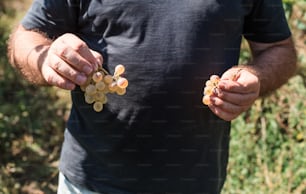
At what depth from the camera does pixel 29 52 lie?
35.8 inches

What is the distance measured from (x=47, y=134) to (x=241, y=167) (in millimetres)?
719

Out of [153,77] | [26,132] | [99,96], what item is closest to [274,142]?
[26,132]

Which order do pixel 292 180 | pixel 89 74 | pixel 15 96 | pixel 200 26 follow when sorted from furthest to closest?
pixel 15 96
pixel 292 180
pixel 200 26
pixel 89 74

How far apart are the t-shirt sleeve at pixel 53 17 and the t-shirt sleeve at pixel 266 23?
0.95 ft

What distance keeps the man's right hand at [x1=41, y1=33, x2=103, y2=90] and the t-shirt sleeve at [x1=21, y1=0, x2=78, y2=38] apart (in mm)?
153

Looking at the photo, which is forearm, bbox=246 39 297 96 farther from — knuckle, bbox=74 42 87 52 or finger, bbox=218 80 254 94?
knuckle, bbox=74 42 87 52

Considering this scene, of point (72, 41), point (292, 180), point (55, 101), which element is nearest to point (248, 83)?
point (72, 41)

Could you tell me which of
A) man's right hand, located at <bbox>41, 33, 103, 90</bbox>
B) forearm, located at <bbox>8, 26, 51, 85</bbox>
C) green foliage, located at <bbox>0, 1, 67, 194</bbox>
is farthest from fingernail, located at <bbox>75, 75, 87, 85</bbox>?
green foliage, located at <bbox>0, 1, 67, 194</bbox>

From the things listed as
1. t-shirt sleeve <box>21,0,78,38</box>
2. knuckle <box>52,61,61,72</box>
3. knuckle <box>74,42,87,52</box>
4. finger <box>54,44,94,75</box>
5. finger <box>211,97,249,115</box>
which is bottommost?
finger <box>211,97,249,115</box>

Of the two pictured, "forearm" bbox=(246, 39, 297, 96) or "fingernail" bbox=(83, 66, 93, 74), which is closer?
"fingernail" bbox=(83, 66, 93, 74)

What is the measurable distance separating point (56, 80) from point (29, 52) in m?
0.16

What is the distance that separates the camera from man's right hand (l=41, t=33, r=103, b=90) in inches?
29.2

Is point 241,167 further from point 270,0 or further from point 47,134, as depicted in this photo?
point 270,0

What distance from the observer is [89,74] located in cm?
76
